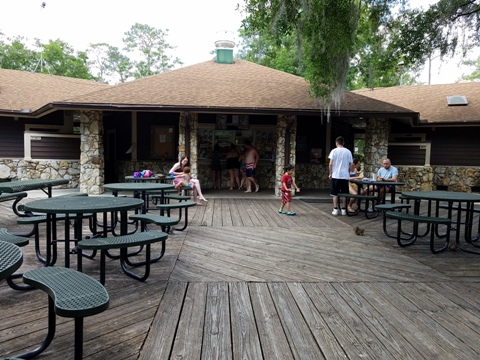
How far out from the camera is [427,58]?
359 inches

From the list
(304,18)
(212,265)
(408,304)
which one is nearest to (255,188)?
(304,18)

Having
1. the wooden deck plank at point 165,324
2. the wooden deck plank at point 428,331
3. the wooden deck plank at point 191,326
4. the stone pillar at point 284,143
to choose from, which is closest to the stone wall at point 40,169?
the stone pillar at point 284,143

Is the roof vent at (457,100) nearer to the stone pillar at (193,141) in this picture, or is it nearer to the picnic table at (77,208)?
the stone pillar at (193,141)

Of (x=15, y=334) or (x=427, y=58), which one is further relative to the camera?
(x=427, y=58)

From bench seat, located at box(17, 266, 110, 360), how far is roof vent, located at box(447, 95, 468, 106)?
1513cm

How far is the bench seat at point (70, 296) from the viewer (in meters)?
1.86

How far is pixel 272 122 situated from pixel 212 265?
9.45 metres

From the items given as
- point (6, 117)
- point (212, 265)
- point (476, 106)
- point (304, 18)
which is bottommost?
point (212, 265)

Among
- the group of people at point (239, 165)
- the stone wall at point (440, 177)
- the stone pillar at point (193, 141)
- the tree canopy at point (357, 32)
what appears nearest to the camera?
the tree canopy at point (357, 32)

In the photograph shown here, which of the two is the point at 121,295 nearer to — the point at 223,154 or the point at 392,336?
the point at 392,336

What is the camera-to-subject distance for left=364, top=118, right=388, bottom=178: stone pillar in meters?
11.2

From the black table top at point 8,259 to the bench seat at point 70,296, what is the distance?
29 centimetres

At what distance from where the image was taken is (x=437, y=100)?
14.7 m

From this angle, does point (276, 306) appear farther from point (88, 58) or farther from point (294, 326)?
point (88, 58)
